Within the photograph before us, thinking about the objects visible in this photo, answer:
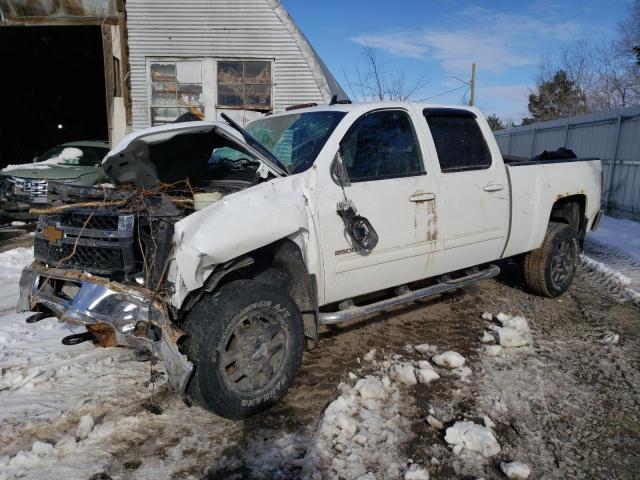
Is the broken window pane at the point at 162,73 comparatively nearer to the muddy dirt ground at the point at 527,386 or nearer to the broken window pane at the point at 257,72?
the broken window pane at the point at 257,72

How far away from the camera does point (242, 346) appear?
10.0 ft

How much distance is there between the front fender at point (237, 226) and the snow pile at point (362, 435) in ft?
3.79

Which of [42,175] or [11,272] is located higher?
[42,175]

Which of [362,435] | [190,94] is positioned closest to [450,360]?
[362,435]

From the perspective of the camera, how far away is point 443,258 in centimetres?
426

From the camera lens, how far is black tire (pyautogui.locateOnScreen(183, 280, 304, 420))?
2842mm

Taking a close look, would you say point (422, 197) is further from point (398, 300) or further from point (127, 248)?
point (127, 248)

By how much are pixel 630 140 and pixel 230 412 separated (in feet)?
40.3

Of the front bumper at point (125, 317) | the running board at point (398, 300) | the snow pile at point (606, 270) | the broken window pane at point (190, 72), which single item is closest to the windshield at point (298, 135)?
the running board at point (398, 300)

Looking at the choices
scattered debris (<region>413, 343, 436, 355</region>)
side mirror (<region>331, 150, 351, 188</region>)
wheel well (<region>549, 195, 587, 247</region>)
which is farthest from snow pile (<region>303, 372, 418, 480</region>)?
wheel well (<region>549, 195, 587, 247</region>)

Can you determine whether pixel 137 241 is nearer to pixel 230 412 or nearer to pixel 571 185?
pixel 230 412

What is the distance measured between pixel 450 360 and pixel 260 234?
6.22ft

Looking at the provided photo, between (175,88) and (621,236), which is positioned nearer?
(621,236)

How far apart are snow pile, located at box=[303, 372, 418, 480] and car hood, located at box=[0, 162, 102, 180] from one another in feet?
31.8
